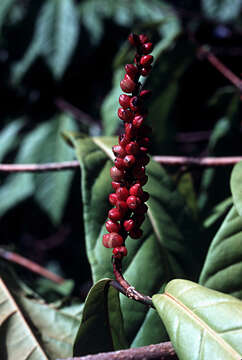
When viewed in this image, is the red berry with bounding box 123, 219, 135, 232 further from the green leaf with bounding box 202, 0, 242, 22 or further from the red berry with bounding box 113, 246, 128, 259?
the green leaf with bounding box 202, 0, 242, 22

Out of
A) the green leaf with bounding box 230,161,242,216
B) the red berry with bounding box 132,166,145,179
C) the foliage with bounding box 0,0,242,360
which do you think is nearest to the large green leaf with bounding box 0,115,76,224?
the foliage with bounding box 0,0,242,360

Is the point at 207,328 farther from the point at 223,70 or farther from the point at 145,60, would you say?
the point at 223,70

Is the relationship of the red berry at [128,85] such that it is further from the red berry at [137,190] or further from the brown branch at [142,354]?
the brown branch at [142,354]

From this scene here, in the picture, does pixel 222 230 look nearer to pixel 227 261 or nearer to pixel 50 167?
pixel 227 261

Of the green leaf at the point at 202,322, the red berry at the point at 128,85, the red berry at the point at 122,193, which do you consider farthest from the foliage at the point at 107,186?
the red berry at the point at 128,85

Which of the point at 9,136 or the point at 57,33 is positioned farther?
the point at 9,136

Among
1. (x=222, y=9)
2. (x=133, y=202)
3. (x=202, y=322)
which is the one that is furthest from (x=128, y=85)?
(x=222, y=9)
